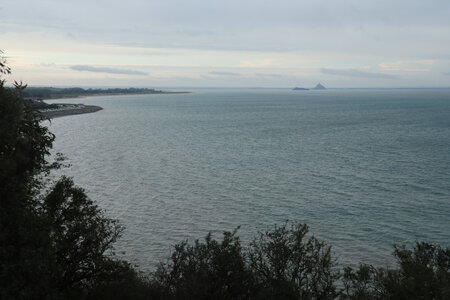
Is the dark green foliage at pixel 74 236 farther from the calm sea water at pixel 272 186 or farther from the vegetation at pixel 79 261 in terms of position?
the calm sea water at pixel 272 186

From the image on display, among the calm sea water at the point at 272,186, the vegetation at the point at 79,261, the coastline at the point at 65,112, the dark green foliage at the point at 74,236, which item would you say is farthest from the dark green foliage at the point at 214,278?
the coastline at the point at 65,112

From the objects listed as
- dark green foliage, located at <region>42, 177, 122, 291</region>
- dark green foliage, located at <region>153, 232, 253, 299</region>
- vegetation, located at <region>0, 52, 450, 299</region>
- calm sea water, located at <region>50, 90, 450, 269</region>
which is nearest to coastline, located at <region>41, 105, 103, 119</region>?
calm sea water, located at <region>50, 90, 450, 269</region>

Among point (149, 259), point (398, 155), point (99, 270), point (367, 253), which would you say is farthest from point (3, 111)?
point (398, 155)

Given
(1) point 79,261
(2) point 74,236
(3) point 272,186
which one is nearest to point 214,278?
(1) point 79,261

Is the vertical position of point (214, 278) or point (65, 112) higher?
point (65, 112)

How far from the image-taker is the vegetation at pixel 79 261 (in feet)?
39.3

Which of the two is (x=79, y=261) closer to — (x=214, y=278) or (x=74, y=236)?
(x=74, y=236)

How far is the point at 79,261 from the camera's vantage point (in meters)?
18.2

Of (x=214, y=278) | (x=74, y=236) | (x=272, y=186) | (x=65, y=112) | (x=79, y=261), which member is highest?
(x=65, y=112)

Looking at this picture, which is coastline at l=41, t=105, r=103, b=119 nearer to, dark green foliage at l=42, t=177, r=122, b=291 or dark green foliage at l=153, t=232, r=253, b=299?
dark green foliage at l=42, t=177, r=122, b=291

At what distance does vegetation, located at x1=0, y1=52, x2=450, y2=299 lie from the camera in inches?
471

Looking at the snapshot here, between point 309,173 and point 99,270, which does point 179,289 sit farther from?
point 309,173

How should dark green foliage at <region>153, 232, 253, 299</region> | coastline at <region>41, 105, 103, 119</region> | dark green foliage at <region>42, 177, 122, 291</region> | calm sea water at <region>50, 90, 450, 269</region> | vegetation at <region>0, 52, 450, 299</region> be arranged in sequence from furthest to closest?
coastline at <region>41, 105, 103, 119</region>
calm sea water at <region>50, 90, 450, 269</region>
dark green foliage at <region>42, 177, 122, 291</region>
dark green foliage at <region>153, 232, 253, 299</region>
vegetation at <region>0, 52, 450, 299</region>

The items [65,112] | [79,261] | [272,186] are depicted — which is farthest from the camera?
[65,112]
